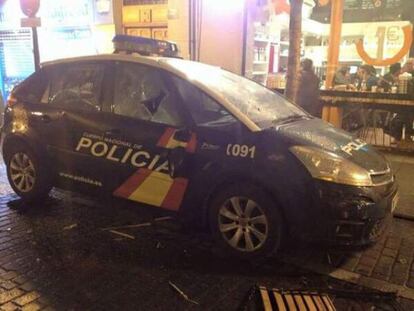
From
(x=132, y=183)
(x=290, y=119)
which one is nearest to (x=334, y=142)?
(x=290, y=119)

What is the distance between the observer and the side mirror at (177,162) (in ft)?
13.2

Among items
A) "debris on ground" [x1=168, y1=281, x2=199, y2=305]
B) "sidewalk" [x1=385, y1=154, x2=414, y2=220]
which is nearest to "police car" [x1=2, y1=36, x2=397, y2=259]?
"debris on ground" [x1=168, y1=281, x2=199, y2=305]

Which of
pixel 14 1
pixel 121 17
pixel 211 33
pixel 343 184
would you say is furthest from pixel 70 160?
pixel 14 1

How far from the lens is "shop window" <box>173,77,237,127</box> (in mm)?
4031

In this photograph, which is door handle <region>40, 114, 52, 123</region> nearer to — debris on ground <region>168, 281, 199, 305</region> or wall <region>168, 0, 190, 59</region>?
debris on ground <region>168, 281, 199, 305</region>

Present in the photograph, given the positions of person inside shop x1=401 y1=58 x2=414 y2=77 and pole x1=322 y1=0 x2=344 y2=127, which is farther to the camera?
pole x1=322 y1=0 x2=344 y2=127

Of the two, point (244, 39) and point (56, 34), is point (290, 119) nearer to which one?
point (244, 39)

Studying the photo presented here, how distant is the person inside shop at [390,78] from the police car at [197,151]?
445 centimetres

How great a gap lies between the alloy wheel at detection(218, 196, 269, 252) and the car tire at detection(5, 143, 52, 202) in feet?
7.49

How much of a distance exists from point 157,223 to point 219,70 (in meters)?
1.79

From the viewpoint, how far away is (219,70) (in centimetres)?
489

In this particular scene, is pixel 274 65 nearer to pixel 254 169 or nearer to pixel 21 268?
pixel 254 169

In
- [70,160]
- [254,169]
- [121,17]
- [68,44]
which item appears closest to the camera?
[254,169]

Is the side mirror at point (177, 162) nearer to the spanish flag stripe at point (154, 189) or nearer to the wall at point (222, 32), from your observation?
the spanish flag stripe at point (154, 189)
